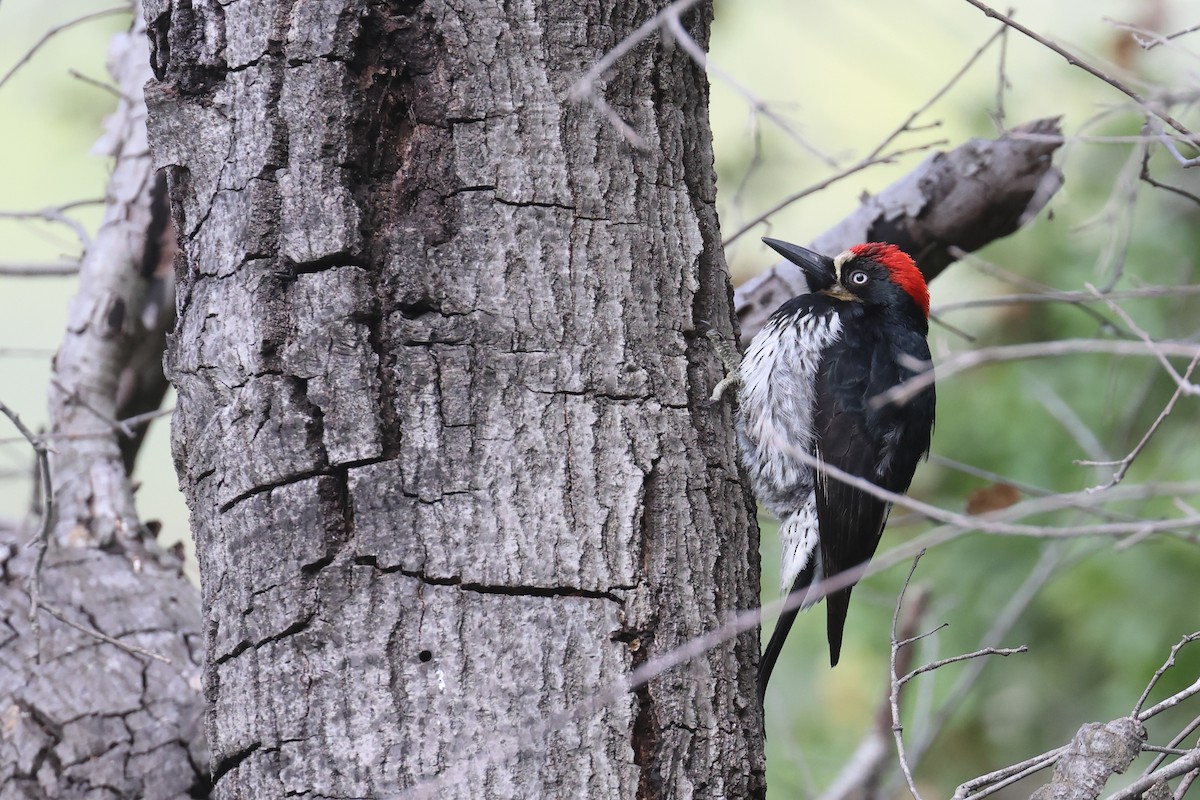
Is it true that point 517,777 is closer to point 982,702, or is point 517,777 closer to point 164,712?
point 164,712

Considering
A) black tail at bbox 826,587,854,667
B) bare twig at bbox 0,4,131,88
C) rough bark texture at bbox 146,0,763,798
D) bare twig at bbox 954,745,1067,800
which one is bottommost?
bare twig at bbox 954,745,1067,800

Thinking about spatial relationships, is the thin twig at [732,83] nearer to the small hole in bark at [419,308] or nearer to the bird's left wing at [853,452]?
the small hole in bark at [419,308]

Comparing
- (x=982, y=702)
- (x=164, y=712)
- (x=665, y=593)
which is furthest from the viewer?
(x=982, y=702)

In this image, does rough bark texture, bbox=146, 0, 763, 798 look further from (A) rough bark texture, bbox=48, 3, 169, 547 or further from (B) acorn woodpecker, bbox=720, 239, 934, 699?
(A) rough bark texture, bbox=48, 3, 169, 547

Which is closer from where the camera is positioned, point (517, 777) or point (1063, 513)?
point (517, 777)

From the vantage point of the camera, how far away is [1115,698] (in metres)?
4.75

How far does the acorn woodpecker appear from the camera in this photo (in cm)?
335

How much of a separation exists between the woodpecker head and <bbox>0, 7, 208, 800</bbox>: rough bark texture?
2141mm

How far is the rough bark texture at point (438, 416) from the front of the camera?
75.7 inches

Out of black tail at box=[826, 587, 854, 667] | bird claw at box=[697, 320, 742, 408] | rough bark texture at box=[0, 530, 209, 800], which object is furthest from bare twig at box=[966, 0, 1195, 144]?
rough bark texture at box=[0, 530, 209, 800]

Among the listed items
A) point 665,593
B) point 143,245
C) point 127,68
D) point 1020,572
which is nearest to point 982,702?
point 1020,572

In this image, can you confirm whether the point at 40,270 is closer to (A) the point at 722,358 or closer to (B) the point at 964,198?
(A) the point at 722,358

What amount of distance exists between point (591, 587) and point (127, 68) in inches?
113

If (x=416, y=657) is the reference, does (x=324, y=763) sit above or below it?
below
